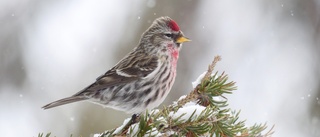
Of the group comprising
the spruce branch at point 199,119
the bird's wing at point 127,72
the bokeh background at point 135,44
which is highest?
the bokeh background at point 135,44

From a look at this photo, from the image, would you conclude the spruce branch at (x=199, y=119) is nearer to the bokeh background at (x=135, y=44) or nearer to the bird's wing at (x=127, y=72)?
the bird's wing at (x=127, y=72)

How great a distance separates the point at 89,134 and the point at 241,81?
3138mm

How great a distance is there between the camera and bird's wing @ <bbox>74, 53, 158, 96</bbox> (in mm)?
4120

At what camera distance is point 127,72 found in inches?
167

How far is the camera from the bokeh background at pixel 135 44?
7.56 metres

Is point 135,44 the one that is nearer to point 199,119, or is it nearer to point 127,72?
point 127,72

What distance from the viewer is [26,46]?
328 inches

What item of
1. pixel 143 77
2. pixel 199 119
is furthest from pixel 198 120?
pixel 143 77

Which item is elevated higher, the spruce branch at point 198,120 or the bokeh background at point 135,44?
the bokeh background at point 135,44

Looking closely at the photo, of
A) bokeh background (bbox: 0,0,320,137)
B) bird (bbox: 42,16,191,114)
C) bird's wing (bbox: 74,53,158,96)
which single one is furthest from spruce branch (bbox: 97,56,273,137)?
bokeh background (bbox: 0,0,320,137)

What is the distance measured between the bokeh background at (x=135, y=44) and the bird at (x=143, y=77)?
2427 millimetres

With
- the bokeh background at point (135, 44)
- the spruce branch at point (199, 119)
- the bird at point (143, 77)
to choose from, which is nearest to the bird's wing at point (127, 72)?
the bird at point (143, 77)

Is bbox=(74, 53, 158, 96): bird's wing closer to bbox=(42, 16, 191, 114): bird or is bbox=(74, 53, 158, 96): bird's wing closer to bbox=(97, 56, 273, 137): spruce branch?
bbox=(42, 16, 191, 114): bird

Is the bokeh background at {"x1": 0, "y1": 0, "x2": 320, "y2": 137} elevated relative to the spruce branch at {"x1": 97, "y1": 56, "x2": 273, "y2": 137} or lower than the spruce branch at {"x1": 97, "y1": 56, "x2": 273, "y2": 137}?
elevated
